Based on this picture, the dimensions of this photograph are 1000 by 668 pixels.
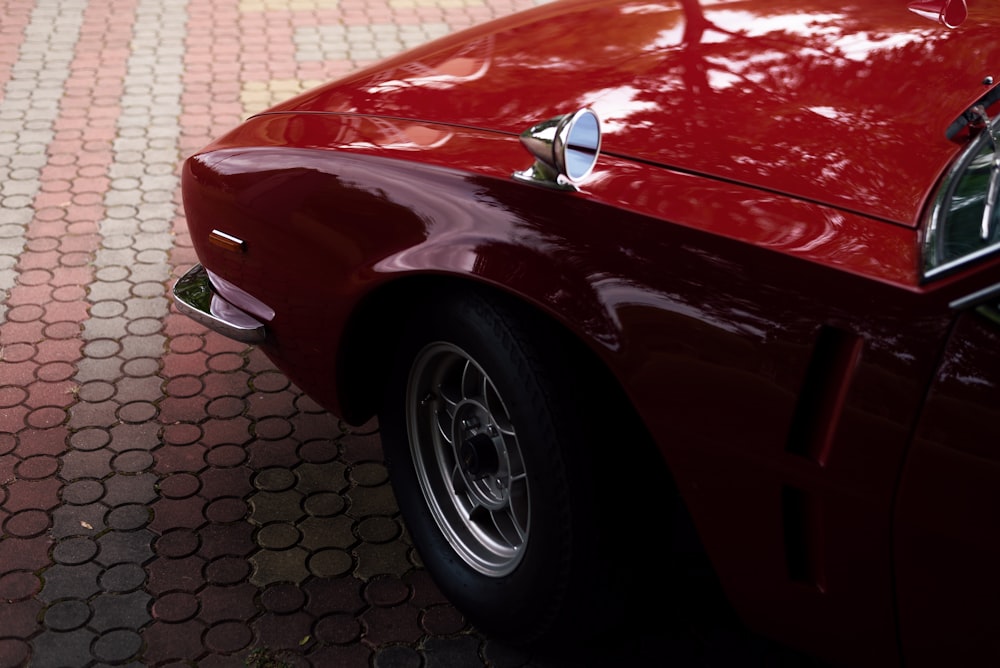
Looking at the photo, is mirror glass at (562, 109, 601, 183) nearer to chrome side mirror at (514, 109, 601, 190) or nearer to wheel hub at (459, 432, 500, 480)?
chrome side mirror at (514, 109, 601, 190)

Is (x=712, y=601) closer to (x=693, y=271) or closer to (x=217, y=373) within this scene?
(x=693, y=271)

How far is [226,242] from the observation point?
9.24 feet

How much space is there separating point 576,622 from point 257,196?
1.29 meters

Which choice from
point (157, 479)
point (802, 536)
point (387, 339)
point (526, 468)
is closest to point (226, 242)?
point (387, 339)

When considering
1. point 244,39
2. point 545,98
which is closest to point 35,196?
point 244,39

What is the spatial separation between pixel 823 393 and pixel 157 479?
7.08ft

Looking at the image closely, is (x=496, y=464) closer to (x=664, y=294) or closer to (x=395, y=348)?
(x=395, y=348)

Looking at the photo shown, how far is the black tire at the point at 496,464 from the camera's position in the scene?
2.16m

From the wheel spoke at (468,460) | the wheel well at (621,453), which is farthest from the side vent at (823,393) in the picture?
the wheel spoke at (468,460)

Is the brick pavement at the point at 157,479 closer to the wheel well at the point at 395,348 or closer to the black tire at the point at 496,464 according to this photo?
the black tire at the point at 496,464

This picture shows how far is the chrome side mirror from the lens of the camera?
6.50 feet

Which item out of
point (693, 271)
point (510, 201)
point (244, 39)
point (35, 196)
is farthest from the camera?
point (244, 39)

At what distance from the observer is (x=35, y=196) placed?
5125mm

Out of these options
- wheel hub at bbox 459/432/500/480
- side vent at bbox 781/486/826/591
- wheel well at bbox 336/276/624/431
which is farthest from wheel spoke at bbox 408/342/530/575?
side vent at bbox 781/486/826/591
